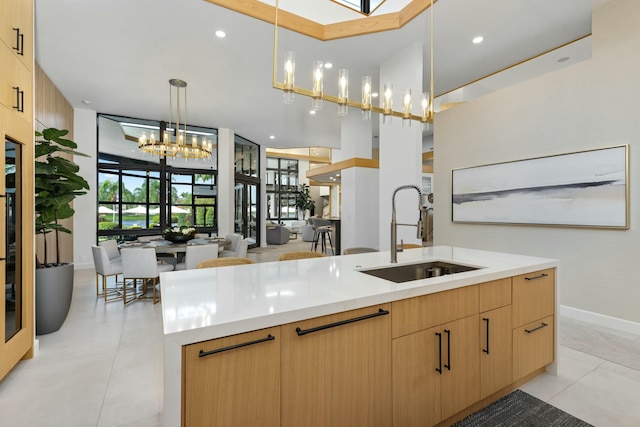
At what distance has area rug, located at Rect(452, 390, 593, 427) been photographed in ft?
5.59

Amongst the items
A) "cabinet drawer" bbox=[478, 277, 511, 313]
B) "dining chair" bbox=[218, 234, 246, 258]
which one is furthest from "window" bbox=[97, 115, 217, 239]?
"cabinet drawer" bbox=[478, 277, 511, 313]

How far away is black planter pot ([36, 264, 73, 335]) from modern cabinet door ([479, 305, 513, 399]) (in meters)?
3.73

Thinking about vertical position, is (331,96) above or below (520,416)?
above

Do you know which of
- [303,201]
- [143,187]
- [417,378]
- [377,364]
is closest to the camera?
[377,364]

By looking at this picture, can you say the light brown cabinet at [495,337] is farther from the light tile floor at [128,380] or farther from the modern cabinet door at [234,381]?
the modern cabinet door at [234,381]

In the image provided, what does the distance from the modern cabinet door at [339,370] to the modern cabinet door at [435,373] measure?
3.4 inches

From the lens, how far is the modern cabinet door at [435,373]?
4.58 feet

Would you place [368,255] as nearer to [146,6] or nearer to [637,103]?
[637,103]

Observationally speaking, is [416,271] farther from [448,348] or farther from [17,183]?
[17,183]

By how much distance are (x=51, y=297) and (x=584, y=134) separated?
5.69 m

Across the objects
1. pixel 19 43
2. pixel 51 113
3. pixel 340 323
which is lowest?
pixel 340 323

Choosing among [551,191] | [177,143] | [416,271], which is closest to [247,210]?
[177,143]

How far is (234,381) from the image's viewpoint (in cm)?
101

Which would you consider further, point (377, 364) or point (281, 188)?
point (281, 188)
